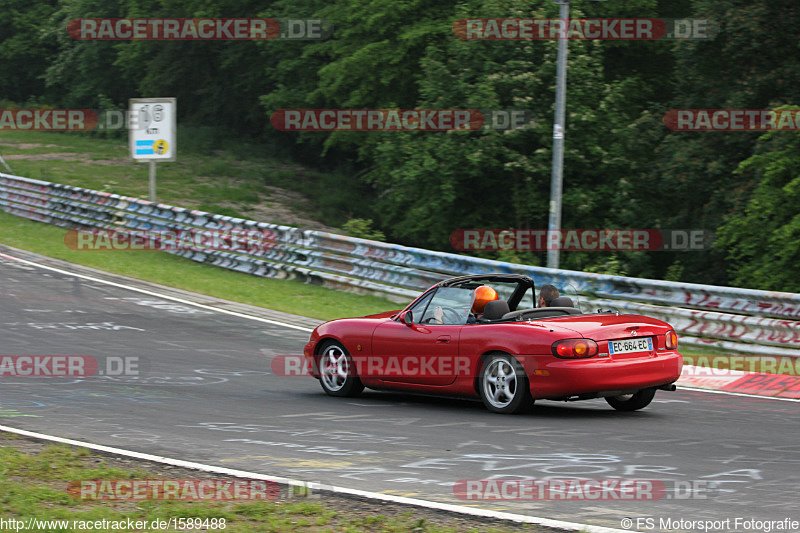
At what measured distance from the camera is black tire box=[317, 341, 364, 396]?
10.5m

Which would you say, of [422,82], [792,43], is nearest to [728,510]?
[792,43]

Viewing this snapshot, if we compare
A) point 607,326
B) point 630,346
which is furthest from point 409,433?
point 630,346

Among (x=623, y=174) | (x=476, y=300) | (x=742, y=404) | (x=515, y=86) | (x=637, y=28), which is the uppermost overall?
(x=637, y=28)

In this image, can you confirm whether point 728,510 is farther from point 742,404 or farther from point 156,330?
point 156,330

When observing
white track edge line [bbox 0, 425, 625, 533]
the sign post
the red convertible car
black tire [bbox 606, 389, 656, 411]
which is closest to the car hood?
the red convertible car

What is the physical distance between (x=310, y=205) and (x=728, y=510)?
29.8 m

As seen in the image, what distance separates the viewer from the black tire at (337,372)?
1049 cm

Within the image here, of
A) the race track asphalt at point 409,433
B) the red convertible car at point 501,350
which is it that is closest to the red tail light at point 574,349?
the red convertible car at point 501,350

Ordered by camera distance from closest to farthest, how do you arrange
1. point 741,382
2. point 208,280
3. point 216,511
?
point 216,511
point 741,382
point 208,280

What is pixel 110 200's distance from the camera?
82.9 feet

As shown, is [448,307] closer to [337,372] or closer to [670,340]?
[337,372]

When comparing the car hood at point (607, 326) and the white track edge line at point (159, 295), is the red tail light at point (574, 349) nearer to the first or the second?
the car hood at point (607, 326)

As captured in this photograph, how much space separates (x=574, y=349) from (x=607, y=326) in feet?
1.58

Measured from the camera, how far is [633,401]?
9609 millimetres
